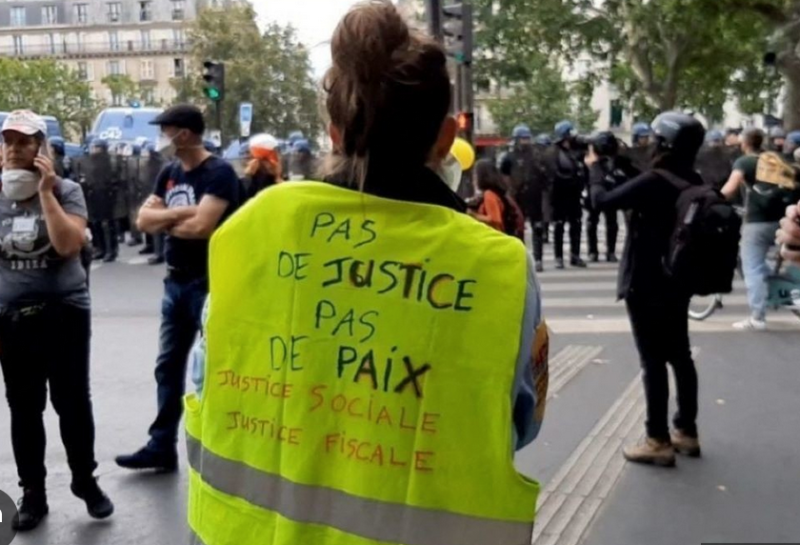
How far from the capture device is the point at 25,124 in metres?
4.99

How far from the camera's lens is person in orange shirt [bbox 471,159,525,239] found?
9.60 m

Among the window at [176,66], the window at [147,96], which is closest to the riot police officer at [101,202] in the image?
the window at [147,96]

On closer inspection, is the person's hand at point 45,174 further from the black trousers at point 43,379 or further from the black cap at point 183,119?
the black cap at point 183,119

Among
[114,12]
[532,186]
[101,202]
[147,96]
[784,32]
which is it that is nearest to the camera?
[532,186]

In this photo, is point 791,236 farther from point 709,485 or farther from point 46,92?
point 46,92

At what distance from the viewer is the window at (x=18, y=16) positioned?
120 meters

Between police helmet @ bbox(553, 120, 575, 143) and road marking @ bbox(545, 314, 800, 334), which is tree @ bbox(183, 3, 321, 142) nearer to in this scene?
police helmet @ bbox(553, 120, 575, 143)

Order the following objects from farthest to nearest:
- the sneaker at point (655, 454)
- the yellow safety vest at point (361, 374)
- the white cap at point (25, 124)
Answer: the sneaker at point (655, 454), the white cap at point (25, 124), the yellow safety vest at point (361, 374)

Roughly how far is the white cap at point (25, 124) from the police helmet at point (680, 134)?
120 inches

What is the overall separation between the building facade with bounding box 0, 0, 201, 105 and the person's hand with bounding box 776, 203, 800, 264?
325ft

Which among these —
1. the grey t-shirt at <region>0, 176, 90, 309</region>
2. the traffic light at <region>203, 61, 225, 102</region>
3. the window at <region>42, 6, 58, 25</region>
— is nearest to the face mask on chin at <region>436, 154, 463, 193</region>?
the grey t-shirt at <region>0, 176, 90, 309</region>

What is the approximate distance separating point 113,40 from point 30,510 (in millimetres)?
110005

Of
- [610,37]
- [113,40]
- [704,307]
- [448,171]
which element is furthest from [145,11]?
[448,171]

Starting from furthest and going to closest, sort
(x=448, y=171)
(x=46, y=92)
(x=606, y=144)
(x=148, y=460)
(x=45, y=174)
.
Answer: (x=46, y=92)
(x=606, y=144)
(x=148, y=460)
(x=45, y=174)
(x=448, y=171)
